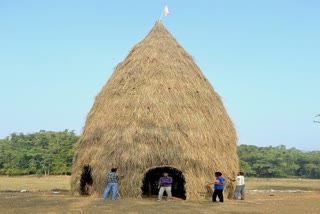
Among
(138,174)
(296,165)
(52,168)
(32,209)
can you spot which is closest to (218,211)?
(138,174)

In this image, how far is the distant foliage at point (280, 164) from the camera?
63250 mm

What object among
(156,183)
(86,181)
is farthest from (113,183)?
(156,183)

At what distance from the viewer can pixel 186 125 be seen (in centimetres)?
1714

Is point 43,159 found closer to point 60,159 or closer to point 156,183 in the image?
point 60,159

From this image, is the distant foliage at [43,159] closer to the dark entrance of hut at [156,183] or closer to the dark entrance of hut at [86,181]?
the dark entrance of hut at [156,183]

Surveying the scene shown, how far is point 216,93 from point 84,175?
6.81 metres

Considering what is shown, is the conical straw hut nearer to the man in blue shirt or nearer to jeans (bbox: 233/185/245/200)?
jeans (bbox: 233/185/245/200)

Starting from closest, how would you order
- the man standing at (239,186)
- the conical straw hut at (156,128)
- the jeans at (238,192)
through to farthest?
1. the conical straw hut at (156,128)
2. the man standing at (239,186)
3. the jeans at (238,192)

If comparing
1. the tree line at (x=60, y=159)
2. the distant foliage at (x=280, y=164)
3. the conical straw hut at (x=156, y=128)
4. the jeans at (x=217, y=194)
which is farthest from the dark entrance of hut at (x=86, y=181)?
the distant foliage at (x=280, y=164)

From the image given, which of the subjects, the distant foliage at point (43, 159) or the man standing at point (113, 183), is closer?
the man standing at point (113, 183)

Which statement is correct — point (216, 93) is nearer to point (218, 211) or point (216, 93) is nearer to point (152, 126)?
point (152, 126)

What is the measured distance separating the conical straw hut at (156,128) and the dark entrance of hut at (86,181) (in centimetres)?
4

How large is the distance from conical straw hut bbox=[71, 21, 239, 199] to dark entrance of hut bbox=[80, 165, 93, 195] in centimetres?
4

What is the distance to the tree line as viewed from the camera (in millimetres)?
52406
